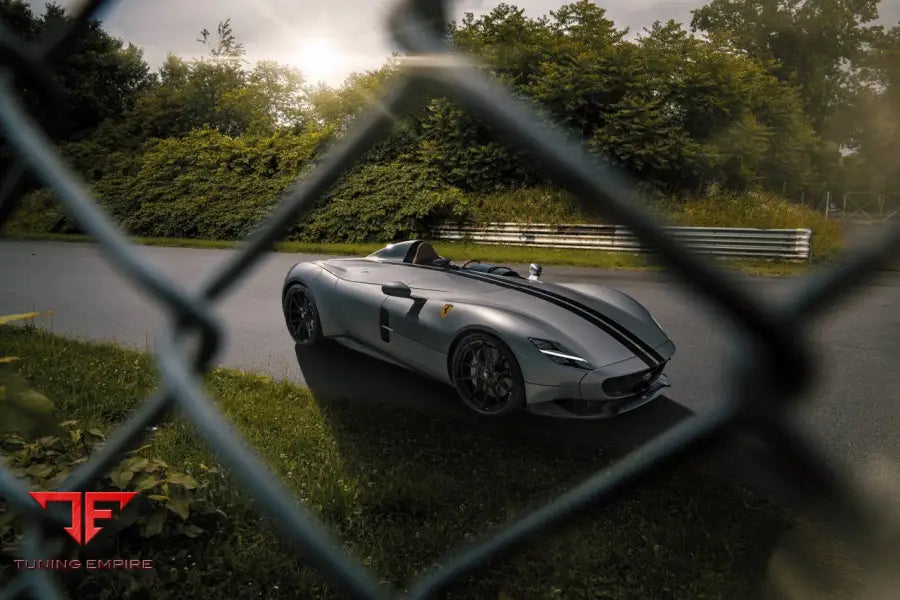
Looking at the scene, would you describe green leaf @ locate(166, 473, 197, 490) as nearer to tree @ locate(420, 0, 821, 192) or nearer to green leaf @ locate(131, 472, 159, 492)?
green leaf @ locate(131, 472, 159, 492)

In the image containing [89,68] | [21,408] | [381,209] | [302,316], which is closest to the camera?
[21,408]

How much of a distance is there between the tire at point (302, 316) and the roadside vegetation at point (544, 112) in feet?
3.61

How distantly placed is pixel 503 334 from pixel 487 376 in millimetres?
259

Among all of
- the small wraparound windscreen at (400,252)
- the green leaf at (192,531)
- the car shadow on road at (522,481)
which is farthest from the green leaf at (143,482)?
the small wraparound windscreen at (400,252)

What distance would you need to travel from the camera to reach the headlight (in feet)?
Answer: 8.83

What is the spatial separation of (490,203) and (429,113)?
705 cm

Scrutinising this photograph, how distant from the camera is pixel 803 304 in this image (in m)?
0.45

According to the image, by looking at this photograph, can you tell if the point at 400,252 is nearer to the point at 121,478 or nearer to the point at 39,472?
the point at 121,478

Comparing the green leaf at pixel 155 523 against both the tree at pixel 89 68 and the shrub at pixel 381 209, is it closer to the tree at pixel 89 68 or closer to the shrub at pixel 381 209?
the tree at pixel 89 68

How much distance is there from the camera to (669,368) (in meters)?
3.84

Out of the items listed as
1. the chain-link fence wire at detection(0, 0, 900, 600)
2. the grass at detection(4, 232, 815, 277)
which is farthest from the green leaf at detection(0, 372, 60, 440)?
the grass at detection(4, 232, 815, 277)

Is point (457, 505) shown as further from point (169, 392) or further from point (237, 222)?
point (237, 222)

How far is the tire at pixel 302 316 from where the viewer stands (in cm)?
407

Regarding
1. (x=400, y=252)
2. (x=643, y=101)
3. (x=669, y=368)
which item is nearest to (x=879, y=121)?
(x=643, y=101)
